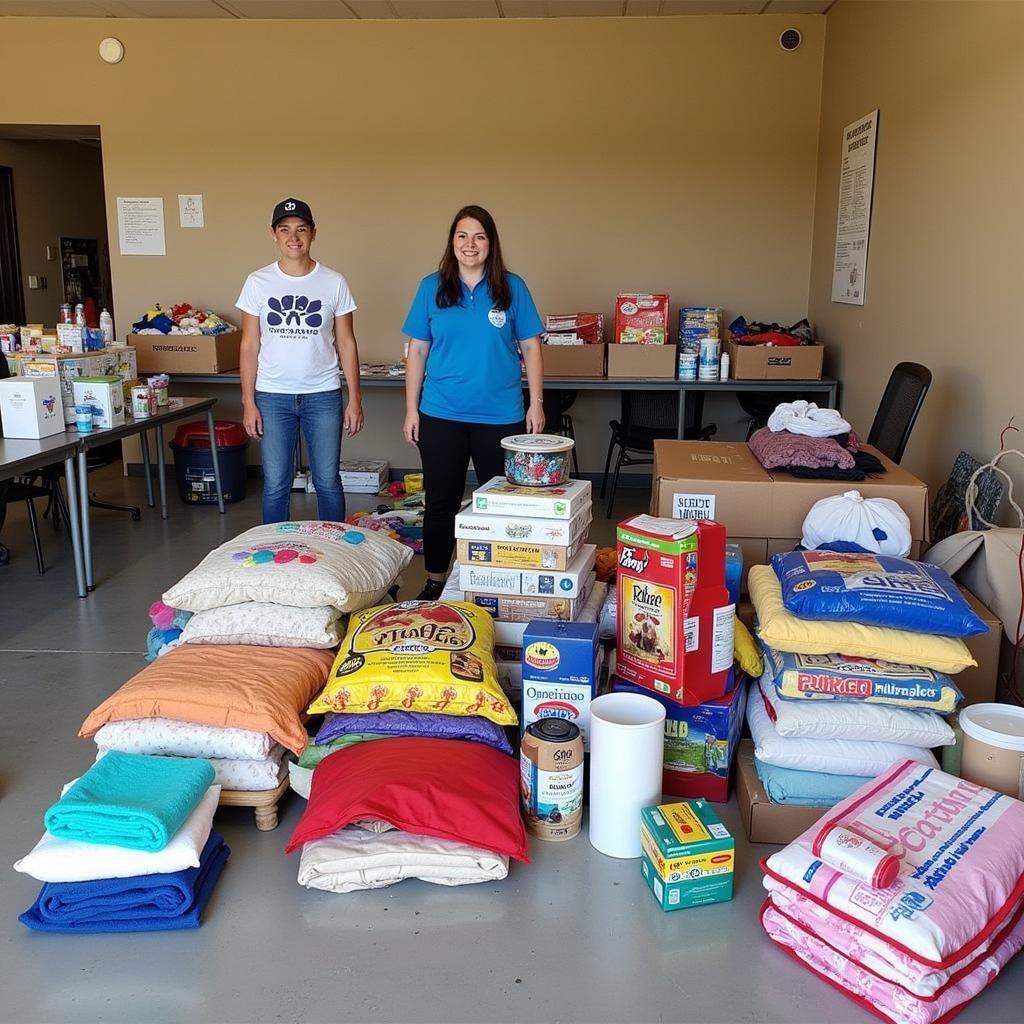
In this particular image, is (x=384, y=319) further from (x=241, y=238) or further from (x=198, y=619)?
(x=198, y=619)

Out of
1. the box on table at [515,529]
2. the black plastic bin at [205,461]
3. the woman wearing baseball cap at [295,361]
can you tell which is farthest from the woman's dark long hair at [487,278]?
the black plastic bin at [205,461]

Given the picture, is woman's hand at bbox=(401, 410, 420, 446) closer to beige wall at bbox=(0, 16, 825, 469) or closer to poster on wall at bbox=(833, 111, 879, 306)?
poster on wall at bbox=(833, 111, 879, 306)

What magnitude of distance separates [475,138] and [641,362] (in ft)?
5.98

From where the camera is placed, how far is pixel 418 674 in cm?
227

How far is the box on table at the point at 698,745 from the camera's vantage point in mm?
2332

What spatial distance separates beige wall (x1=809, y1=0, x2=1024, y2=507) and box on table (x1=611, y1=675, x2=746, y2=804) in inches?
62.2

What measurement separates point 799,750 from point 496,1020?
939 millimetres

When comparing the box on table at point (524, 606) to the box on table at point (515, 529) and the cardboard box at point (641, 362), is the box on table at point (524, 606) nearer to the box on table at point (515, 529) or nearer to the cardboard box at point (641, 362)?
the box on table at point (515, 529)

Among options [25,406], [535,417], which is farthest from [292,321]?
[25,406]

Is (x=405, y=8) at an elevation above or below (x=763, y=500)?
above

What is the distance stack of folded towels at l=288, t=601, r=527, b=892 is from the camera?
2.01 m

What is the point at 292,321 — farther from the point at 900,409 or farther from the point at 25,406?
the point at 900,409

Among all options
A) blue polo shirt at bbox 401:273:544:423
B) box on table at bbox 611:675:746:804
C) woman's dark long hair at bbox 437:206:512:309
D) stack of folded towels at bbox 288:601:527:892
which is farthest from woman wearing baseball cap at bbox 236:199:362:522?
box on table at bbox 611:675:746:804

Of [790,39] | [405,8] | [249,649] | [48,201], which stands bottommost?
[249,649]
